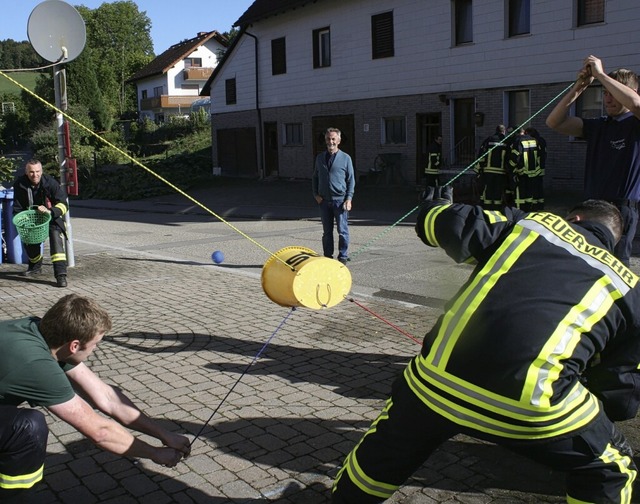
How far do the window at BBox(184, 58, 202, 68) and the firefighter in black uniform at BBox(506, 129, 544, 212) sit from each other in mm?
57897

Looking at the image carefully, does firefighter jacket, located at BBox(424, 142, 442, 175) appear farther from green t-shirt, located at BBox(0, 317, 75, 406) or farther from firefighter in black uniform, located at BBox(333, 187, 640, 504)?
green t-shirt, located at BBox(0, 317, 75, 406)

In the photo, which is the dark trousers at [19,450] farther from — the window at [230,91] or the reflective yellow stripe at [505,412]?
the window at [230,91]

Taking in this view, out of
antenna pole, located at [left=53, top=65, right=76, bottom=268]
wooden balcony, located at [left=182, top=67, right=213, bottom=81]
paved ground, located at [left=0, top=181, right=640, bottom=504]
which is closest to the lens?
paved ground, located at [left=0, top=181, right=640, bottom=504]

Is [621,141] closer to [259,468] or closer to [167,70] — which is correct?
[259,468]

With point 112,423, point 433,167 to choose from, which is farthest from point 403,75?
point 112,423

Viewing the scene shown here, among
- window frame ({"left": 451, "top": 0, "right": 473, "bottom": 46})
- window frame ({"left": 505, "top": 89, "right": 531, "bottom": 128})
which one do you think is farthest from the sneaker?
window frame ({"left": 451, "top": 0, "right": 473, "bottom": 46})

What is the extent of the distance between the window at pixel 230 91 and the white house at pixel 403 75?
0.05 meters

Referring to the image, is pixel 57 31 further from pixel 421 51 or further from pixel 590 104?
pixel 421 51

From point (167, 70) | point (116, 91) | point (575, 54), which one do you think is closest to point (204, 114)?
point (167, 70)

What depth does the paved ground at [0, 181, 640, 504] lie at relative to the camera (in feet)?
13.1

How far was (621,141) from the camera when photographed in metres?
5.12

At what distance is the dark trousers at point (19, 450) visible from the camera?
3256 millimetres

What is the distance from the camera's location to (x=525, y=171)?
35.2 ft

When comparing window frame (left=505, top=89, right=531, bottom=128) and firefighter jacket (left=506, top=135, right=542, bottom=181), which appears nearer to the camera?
firefighter jacket (left=506, top=135, right=542, bottom=181)
